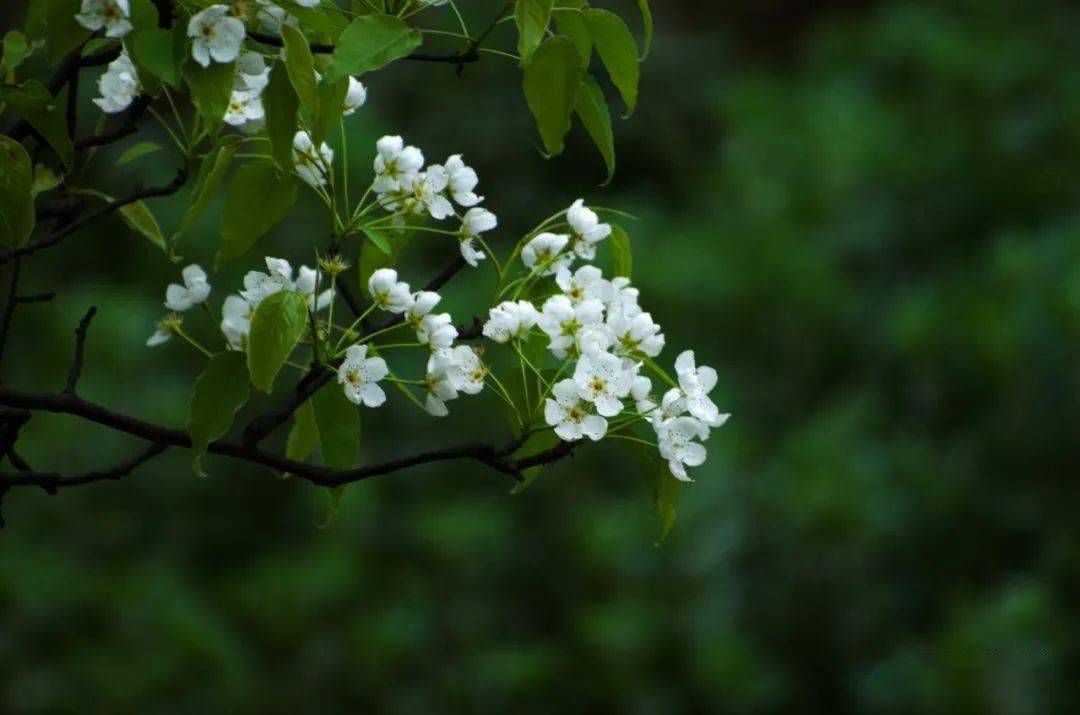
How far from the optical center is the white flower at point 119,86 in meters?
1.11

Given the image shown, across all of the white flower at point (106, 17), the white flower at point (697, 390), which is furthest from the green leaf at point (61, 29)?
the white flower at point (697, 390)

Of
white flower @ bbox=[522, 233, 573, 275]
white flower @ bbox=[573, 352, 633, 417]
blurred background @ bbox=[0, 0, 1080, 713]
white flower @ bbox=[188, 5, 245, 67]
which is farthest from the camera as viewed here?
blurred background @ bbox=[0, 0, 1080, 713]

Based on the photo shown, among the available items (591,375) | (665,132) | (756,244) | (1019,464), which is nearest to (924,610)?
(1019,464)

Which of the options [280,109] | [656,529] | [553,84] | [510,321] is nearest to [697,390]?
[510,321]

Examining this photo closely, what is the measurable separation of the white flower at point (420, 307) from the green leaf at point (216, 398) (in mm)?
132

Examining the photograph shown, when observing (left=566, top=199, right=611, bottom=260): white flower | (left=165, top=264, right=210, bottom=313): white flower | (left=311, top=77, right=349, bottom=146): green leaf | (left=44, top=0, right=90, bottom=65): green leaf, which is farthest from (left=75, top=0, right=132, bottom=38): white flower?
(left=566, top=199, right=611, bottom=260): white flower

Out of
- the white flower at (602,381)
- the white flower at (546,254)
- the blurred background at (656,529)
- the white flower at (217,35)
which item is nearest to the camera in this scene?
the white flower at (217,35)

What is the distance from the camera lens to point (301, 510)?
3424 mm

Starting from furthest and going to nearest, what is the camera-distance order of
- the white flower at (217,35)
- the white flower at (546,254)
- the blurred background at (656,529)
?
1. the blurred background at (656,529)
2. the white flower at (546,254)
3. the white flower at (217,35)

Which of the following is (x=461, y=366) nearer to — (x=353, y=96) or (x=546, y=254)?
(x=546, y=254)

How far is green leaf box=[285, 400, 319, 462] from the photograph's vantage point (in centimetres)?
113

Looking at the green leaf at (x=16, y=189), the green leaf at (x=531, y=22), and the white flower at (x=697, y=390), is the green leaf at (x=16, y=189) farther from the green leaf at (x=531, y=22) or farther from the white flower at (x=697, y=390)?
the white flower at (x=697, y=390)

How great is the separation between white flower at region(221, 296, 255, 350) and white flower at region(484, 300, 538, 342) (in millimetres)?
167

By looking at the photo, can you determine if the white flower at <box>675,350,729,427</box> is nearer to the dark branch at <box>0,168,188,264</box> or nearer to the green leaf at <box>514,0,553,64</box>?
the green leaf at <box>514,0,553,64</box>
